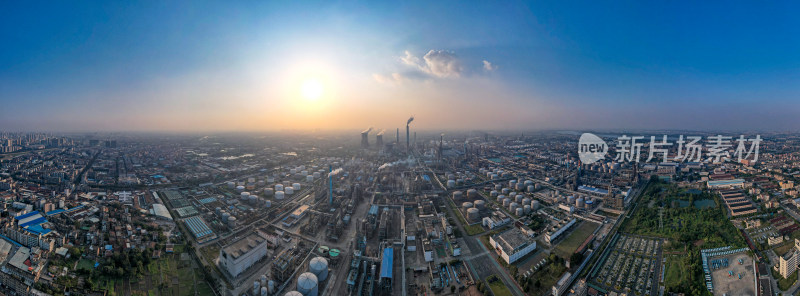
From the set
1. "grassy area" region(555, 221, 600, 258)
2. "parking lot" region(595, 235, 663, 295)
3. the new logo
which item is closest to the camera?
"parking lot" region(595, 235, 663, 295)

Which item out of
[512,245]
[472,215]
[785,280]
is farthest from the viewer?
[472,215]

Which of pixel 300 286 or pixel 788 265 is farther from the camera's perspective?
pixel 788 265

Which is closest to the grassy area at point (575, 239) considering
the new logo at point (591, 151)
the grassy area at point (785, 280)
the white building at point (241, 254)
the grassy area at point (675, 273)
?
the grassy area at point (675, 273)

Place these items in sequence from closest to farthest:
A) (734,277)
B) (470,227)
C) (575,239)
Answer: (734,277) → (575,239) → (470,227)

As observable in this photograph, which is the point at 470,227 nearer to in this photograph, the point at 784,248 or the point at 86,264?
the point at 784,248

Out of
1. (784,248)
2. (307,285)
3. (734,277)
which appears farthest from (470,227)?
(784,248)

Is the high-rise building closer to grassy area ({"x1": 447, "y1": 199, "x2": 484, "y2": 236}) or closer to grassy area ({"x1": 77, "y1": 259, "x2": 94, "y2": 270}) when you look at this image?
grassy area ({"x1": 447, "y1": 199, "x2": 484, "y2": 236})

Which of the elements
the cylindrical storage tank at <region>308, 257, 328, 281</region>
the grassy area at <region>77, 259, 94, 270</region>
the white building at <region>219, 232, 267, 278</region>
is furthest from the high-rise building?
the grassy area at <region>77, 259, 94, 270</region>

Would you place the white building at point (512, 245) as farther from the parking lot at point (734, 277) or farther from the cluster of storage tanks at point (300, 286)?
the cluster of storage tanks at point (300, 286)
